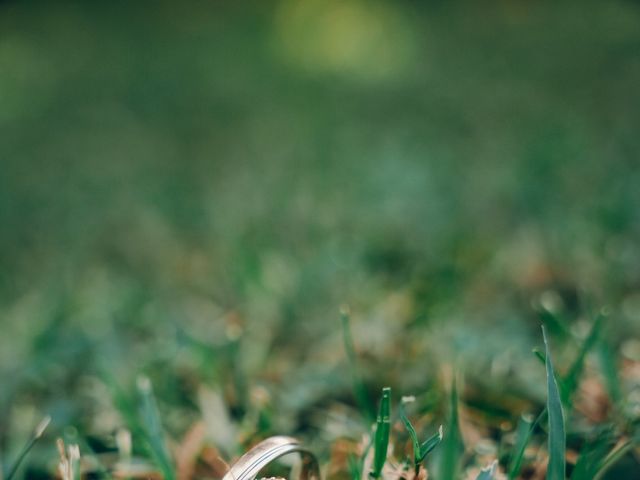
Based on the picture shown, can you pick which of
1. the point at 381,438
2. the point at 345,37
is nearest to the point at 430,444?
the point at 381,438

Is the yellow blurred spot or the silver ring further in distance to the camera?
the yellow blurred spot

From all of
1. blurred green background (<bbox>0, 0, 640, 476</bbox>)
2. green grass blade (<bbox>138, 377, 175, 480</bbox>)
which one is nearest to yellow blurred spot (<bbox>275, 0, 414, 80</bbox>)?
blurred green background (<bbox>0, 0, 640, 476</bbox>)

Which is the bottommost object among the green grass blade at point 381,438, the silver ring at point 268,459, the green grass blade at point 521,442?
the silver ring at point 268,459

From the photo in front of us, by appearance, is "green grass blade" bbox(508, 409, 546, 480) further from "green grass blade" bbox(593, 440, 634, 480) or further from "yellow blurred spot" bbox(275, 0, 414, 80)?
"yellow blurred spot" bbox(275, 0, 414, 80)

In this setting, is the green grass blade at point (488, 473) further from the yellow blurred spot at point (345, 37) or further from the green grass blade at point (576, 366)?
the yellow blurred spot at point (345, 37)

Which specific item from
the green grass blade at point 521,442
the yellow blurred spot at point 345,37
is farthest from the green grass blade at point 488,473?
the yellow blurred spot at point 345,37
